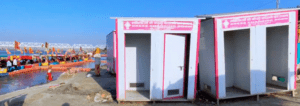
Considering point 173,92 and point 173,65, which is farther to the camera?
point 173,92

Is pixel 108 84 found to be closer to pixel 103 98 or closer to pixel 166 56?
pixel 103 98

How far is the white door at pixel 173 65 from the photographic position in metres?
6.03

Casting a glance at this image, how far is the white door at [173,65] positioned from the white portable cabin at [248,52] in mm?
1124

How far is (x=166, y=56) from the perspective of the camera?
6.02 meters

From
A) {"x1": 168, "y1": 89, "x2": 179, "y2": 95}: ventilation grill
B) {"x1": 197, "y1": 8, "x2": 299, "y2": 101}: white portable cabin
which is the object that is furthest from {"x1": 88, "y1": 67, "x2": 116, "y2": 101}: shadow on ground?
{"x1": 197, "y1": 8, "x2": 299, "y2": 101}: white portable cabin

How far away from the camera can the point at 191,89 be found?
20.5 ft

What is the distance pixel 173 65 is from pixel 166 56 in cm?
43

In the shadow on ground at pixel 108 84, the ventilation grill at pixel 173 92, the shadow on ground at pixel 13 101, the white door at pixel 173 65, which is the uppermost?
the white door at pixel 173 65

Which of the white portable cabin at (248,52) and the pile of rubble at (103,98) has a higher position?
the white portable cabin at (248,52)

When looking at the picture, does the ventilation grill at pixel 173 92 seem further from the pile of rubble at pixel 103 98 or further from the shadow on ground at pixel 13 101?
the shadow on ground at pixel 13 101

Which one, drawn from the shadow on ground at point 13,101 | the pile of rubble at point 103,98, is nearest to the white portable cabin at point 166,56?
the pile of rubble at point 103,98

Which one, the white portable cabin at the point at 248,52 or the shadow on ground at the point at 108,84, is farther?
the shadow on ground at the point at 108,84

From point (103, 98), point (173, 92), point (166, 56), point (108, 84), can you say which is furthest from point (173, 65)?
point (108, 84)

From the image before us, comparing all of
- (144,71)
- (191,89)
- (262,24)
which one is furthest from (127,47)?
(262,24)
